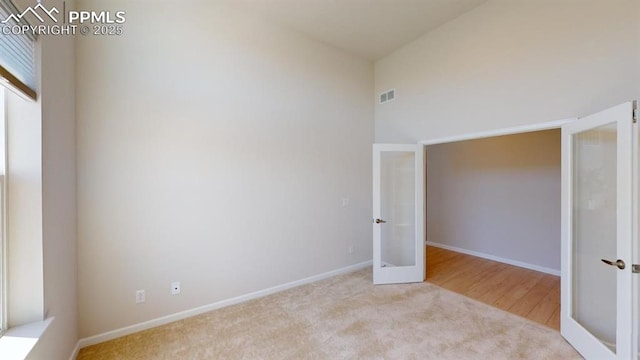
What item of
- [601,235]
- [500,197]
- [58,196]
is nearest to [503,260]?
[500,197]

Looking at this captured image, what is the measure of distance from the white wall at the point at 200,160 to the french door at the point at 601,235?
2.67 meters

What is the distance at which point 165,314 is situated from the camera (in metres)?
2.62

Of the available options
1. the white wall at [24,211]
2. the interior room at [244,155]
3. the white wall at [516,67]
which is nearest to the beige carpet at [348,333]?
the interior room at [244,155]

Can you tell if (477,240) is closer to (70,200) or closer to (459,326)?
(459,326)

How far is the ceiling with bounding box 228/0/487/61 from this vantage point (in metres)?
2.98

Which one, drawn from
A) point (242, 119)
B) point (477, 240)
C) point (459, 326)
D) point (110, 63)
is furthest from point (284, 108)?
point (477, 240)

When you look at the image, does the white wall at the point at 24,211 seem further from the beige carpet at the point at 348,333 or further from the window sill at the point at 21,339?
the beige carpet at the point at 348,333

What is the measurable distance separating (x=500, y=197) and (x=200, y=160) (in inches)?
206

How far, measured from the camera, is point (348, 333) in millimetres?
2447

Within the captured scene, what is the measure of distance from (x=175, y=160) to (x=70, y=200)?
89 centimetres

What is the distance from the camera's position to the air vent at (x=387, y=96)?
4141mm

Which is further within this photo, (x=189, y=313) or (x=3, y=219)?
(x=189, y=313)

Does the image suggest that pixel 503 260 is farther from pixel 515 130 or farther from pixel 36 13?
pixel 36 13

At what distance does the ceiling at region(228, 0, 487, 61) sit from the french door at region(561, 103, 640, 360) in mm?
2044
